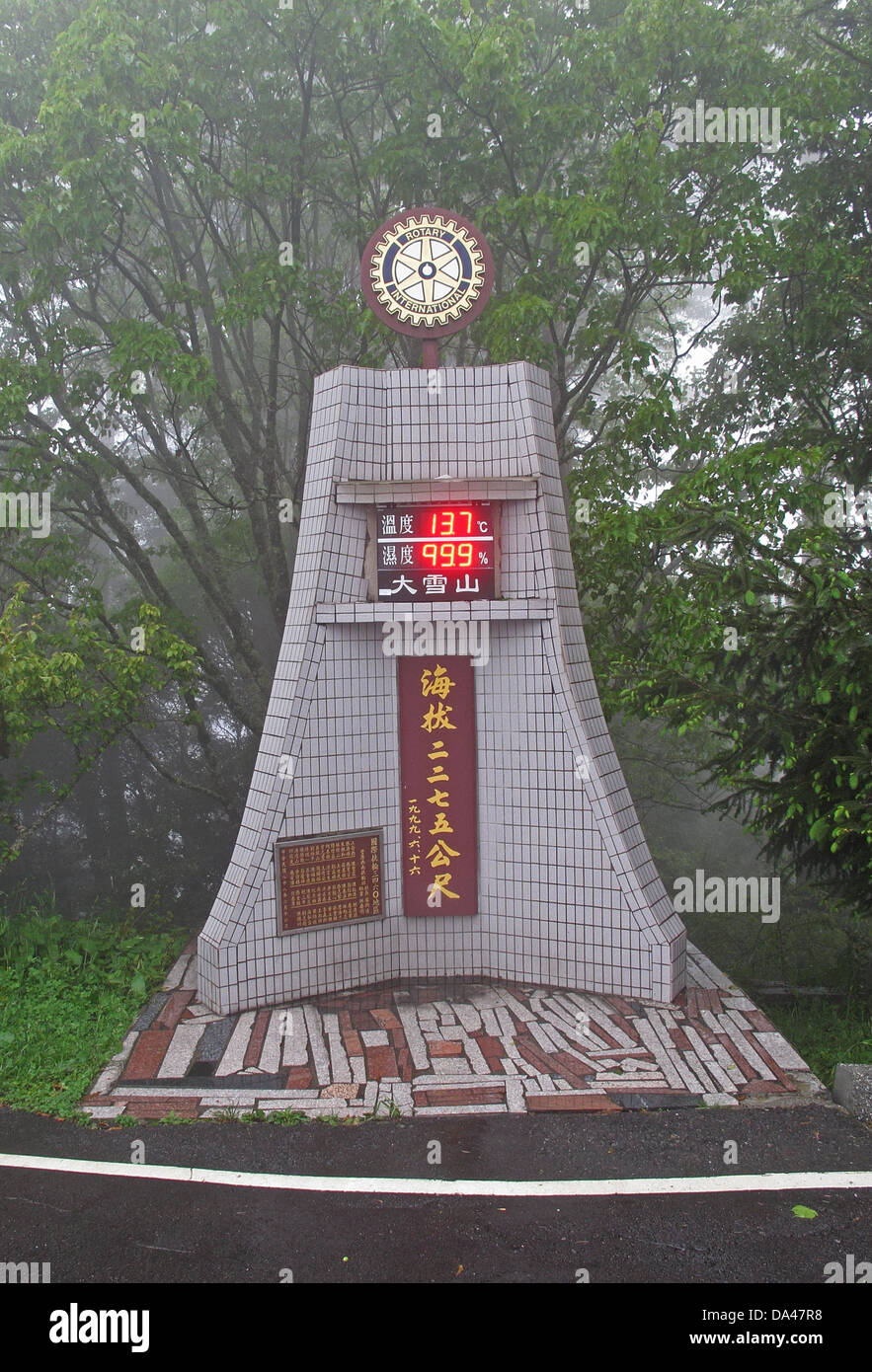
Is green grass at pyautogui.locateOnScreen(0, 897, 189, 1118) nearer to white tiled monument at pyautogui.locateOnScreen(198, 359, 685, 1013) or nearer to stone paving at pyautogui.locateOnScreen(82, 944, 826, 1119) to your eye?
stone paving at pyautogui.locateOnScreen(82, 944, 826, 1119)

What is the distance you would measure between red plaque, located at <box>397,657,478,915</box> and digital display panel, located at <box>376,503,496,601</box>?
2.22 feet

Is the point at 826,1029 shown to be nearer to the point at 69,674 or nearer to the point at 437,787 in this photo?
the point at 437,787

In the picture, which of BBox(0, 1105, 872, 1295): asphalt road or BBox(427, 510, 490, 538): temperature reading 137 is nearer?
BBox(0, 1105, 872, 1295): asphalt road

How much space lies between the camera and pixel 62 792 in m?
10.1

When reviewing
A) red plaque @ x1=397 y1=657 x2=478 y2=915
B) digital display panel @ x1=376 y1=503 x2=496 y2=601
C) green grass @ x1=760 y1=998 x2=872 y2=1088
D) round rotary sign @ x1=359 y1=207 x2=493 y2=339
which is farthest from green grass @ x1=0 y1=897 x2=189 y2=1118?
round rotary sign @ x1=359 y1=207 x2=493 y2=339

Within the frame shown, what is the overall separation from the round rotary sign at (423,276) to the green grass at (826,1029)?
668 centimetres

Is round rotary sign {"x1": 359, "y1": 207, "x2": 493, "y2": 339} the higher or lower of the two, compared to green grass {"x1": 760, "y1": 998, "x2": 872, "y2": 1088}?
higher

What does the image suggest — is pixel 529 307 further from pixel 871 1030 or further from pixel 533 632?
pixel 871 1030

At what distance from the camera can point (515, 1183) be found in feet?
18.7

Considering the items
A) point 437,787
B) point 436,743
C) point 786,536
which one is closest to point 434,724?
point 436,743

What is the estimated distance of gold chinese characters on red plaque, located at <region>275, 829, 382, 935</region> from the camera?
8.09 metres

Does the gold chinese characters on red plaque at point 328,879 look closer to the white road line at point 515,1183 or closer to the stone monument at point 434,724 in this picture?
the stone monument at point 434,724

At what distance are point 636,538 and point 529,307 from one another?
2545 mm
